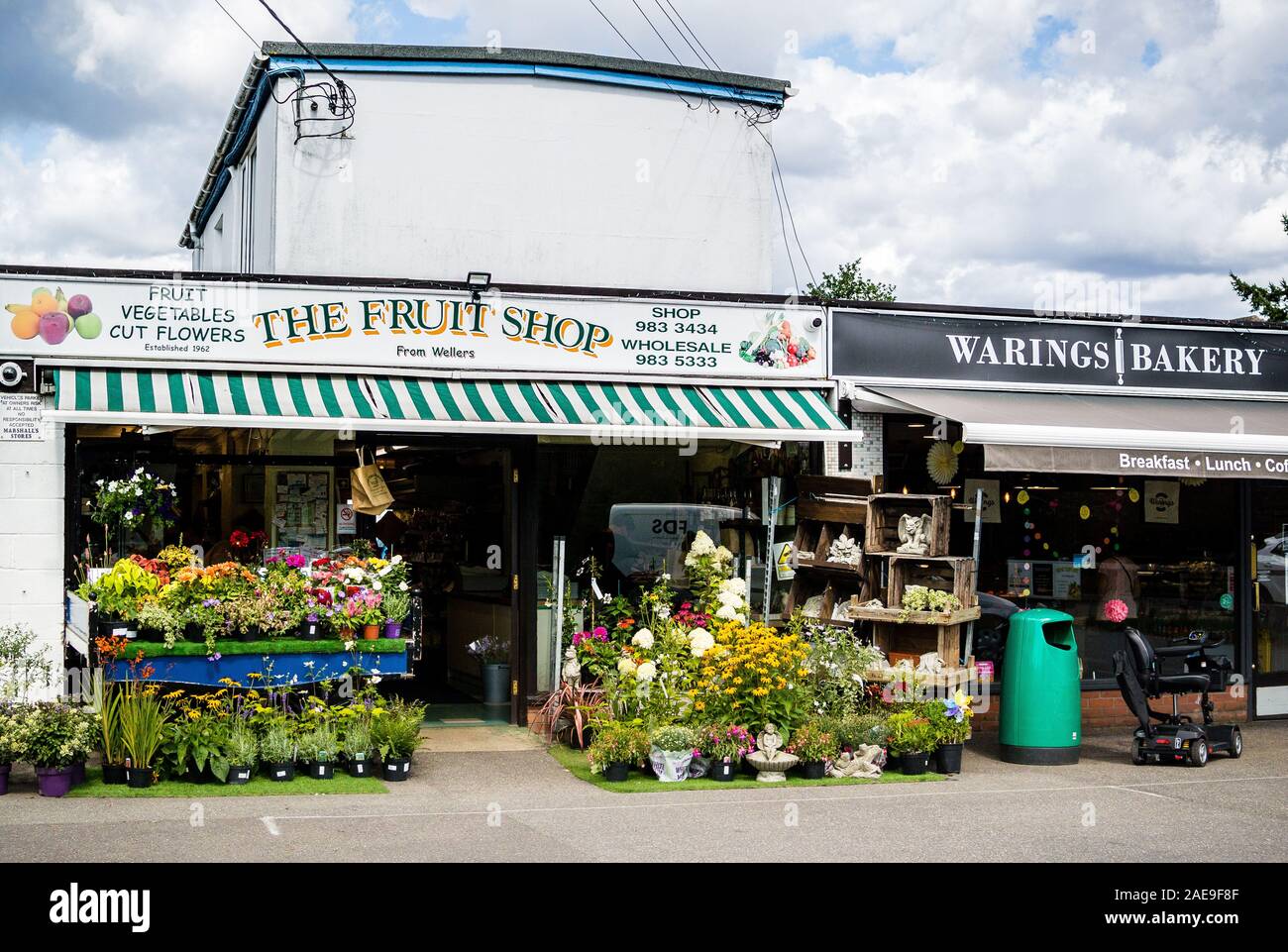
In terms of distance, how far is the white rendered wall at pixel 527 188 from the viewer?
14.7m

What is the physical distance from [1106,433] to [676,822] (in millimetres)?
5487

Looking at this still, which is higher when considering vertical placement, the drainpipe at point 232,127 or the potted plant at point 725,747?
the drainpipe at point 232,127

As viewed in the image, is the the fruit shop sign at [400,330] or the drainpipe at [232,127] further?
the drainpipe at [232,127]

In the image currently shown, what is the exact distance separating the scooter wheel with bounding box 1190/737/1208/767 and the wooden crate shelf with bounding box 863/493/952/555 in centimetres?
251

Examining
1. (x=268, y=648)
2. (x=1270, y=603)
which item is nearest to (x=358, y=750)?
(x=268, y=648)

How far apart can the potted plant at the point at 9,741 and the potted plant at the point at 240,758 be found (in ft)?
4.26

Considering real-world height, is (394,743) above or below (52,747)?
below

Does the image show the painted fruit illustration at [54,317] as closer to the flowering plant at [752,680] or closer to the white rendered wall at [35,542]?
the white rendered wall at [35,542]

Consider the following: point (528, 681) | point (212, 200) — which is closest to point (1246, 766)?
point (528, 681)

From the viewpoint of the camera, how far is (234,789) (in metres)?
9.29

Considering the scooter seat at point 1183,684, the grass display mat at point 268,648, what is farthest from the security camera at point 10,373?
the scooter seat at point 1183,684

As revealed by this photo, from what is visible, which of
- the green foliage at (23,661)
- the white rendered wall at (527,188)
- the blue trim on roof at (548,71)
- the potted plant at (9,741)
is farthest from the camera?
the blue trim on roof at (548,71)

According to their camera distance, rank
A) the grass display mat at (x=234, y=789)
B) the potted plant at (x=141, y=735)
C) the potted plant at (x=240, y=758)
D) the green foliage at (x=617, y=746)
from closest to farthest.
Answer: the grass display mat at (x=234, y=789)
the potted plant at (x=141, y=735)
the potted plant at (x=240, y=758)
the green foliage at (x=617, y=746)

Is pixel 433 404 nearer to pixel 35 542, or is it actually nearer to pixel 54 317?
pixel 54 317
